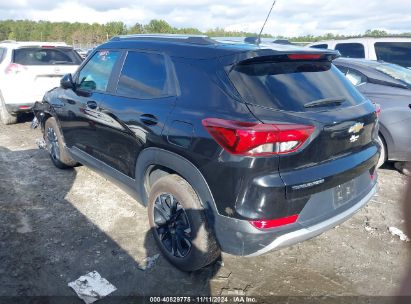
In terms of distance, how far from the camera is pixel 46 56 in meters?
7.60

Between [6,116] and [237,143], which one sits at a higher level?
[237,143]

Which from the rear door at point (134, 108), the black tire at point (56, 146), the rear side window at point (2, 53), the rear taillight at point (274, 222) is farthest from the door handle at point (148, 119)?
the rear side window at point (2, 53)

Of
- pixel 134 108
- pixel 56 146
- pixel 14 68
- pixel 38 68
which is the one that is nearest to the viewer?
pixel 134 108

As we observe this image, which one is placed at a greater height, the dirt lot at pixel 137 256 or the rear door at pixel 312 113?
the rear door at pixel 312 113

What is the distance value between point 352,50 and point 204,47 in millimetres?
6964

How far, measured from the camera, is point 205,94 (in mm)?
2658

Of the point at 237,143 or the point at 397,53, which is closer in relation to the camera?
the point at 237,143

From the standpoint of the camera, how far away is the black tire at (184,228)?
8.98 feet

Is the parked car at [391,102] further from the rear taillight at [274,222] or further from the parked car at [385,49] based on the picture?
the parked car at [385,49]

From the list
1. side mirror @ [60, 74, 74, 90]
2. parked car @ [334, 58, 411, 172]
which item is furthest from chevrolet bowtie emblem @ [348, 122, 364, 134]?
side mirror @ [60, 74, 74, 90]

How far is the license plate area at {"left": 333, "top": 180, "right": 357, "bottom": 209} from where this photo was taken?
2706 millimetres

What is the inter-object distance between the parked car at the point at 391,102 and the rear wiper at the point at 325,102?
2295 millimetres

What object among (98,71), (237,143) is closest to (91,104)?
(98,71)

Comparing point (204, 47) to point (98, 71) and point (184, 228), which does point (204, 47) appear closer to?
point (184, 228)
